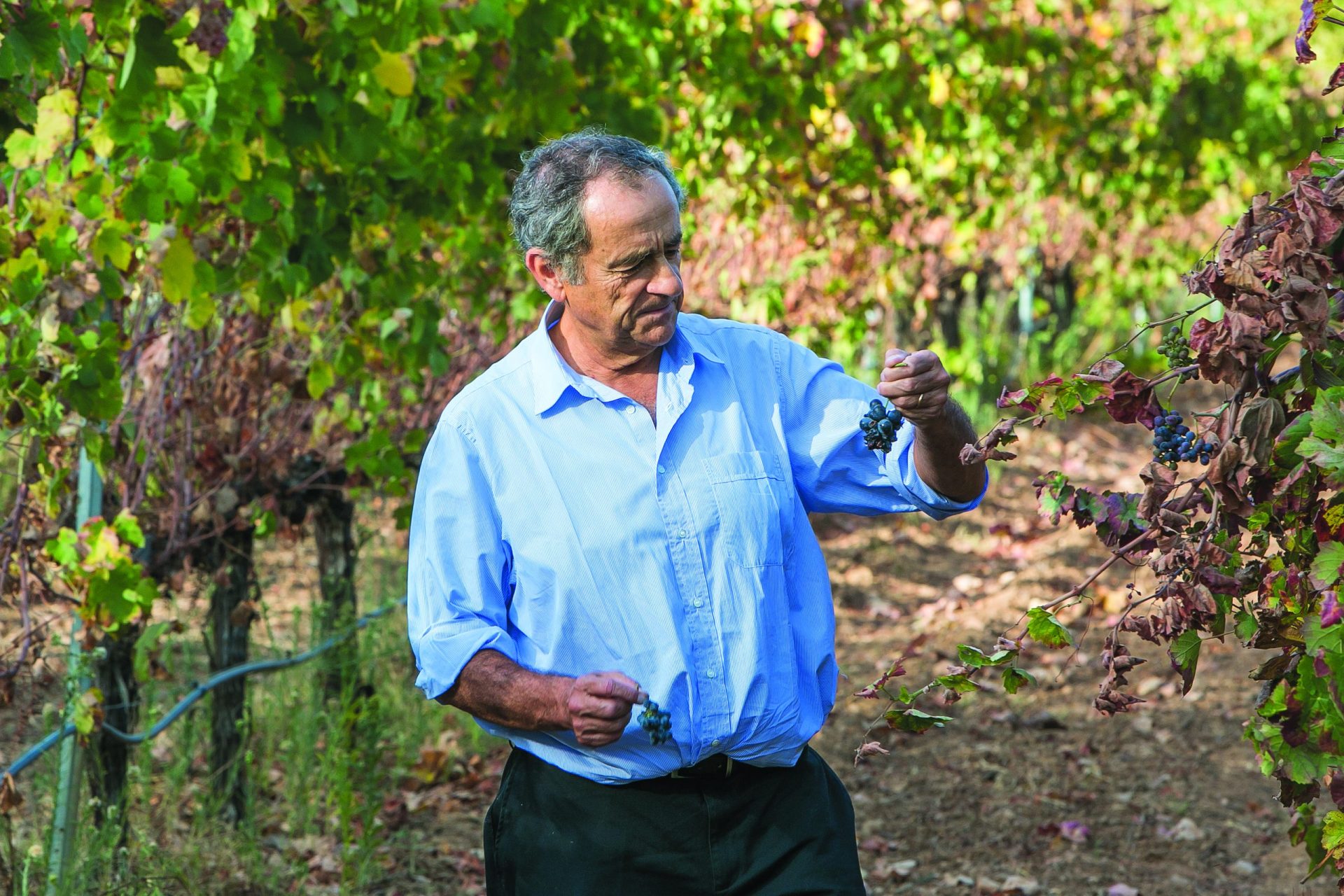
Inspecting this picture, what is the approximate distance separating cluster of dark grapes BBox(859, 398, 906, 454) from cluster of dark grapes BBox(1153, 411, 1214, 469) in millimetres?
578

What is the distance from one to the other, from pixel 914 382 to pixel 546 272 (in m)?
0.70

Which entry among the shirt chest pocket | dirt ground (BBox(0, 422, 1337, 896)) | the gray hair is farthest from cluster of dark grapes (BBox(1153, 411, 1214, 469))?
dirt ground (BBox(0, 422, 1337, 896))

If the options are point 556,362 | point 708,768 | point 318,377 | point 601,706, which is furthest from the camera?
point 318,377

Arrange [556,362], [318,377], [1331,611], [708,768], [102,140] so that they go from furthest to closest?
[318,377] → [102,140] → [556,362] → [708,768] → [1331,611]

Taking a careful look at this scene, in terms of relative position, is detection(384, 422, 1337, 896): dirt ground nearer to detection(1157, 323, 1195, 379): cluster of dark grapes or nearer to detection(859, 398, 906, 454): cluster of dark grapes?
detection(859, 398, 906, 454): cluster of dark grapes

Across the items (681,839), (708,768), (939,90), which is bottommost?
(681,839)

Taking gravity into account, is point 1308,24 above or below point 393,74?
below

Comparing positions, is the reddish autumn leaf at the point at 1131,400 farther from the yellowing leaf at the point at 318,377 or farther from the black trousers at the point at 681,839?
the yellowing leaf at the point at 318,377

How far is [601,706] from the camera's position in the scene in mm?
2074

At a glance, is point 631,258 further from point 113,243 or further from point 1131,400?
point 113,243

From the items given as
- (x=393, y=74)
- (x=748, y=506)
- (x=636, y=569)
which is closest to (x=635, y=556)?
(x=636, y=569)

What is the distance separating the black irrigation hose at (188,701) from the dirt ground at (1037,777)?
0.68 m

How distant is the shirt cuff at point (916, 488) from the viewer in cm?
237

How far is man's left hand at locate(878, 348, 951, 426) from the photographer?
7.07 feet
